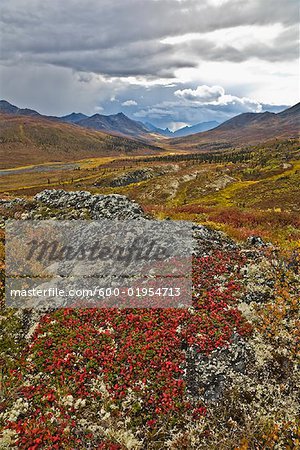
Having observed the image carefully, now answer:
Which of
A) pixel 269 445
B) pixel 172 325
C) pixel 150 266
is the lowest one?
pixel 269 445

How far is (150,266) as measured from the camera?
22.2 m

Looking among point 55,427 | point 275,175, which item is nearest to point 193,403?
point 55,427

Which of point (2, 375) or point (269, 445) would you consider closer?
point (269, 445)

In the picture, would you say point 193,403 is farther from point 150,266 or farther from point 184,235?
point 184,235

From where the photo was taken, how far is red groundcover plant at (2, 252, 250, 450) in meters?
12.5

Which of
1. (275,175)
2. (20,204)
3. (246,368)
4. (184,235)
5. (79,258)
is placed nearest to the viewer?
(246,368)

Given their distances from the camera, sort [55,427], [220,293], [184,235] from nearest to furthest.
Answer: [55,427], [220,293], [184,235]

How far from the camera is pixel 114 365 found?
14.8m

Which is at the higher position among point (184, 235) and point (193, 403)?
point (184, 235)

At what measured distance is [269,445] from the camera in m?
11.5

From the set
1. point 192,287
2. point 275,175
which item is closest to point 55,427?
point 192,287

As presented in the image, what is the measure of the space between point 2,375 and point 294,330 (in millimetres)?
14639

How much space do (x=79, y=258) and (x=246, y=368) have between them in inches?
568

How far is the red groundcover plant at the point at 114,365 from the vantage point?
41.1ft
